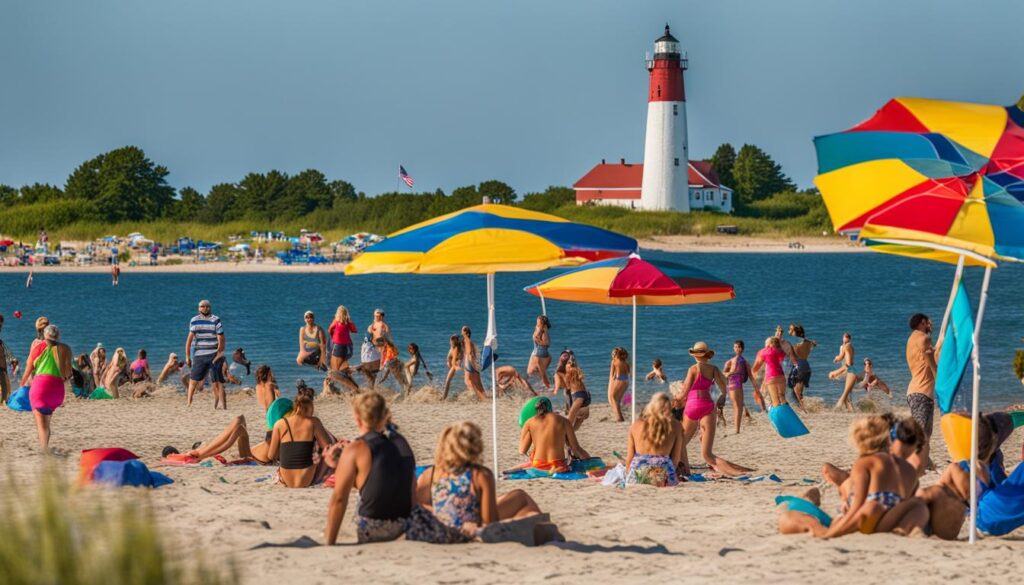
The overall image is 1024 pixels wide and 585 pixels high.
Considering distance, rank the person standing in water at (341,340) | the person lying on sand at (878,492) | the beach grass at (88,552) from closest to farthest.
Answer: the beach grass at (88,552) → the person lying on sand at (878,492) → the person standing in water at (341,340)

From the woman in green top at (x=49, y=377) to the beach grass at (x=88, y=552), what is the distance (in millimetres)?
7250

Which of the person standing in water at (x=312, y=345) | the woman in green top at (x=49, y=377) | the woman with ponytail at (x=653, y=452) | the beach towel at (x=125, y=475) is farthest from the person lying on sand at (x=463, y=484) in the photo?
the person standing in water at (x=312, y=345)

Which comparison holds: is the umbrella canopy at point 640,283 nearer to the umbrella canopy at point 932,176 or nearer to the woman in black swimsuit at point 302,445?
the woman in black swimsuit at point 302,445

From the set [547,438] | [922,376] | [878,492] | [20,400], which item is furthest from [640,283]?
[20,400]

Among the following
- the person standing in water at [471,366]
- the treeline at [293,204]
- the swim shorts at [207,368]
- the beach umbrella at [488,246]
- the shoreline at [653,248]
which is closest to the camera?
the beach umbrella at [488,246]

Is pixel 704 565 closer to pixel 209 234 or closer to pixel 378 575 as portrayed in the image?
pixel 378 575

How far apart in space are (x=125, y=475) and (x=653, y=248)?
9071 centimetres

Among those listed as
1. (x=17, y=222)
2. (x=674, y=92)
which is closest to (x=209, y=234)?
(x=17, y=222)

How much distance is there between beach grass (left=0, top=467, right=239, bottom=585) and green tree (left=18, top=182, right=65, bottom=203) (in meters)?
109

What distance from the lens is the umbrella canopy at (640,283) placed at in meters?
12.1

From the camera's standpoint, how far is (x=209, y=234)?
99.7 m

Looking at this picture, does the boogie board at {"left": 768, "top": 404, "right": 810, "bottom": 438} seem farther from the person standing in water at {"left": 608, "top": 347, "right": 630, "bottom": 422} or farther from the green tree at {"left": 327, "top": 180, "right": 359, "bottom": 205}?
the green tree at {"left": 327, "top": 180, "right": 359, "bottom": 205}

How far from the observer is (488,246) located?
973 centimetres

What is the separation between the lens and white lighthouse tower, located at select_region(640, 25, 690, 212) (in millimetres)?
89494
